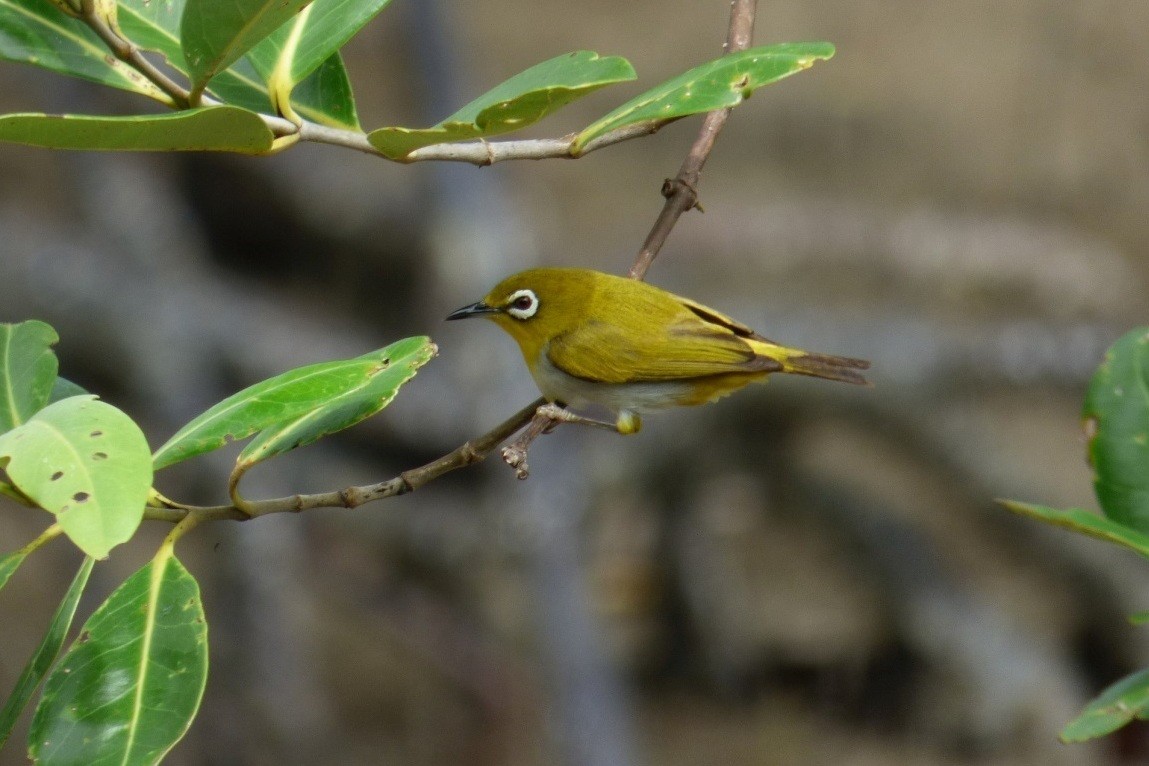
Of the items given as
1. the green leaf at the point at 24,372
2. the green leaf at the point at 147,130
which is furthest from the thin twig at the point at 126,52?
the green leaf at the point at 24,372

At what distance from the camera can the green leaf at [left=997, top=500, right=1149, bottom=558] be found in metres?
1.67

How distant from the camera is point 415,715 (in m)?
7.05

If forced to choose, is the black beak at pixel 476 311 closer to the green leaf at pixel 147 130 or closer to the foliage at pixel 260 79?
the foliage at pixel 260 79

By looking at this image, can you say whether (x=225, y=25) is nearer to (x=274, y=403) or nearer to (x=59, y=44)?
(x=59, y=44)

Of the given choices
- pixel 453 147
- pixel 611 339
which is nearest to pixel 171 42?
pixel 453 147

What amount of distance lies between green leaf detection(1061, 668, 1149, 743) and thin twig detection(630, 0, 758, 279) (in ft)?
3.55

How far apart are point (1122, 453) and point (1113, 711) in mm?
448

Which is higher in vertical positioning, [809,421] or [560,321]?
[560,321]

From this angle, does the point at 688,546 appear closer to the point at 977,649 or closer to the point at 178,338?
the point at 977,649

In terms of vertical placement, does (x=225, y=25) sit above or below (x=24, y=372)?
above

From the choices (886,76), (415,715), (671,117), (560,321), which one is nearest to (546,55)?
(886,76)

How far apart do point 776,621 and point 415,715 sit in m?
2.14

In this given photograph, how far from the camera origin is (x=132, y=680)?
1.78 meters

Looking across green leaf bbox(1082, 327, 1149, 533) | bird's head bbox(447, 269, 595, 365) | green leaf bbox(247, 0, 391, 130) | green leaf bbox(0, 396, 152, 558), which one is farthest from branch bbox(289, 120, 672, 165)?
bird's head bbox(447, 269, 595, 365)
